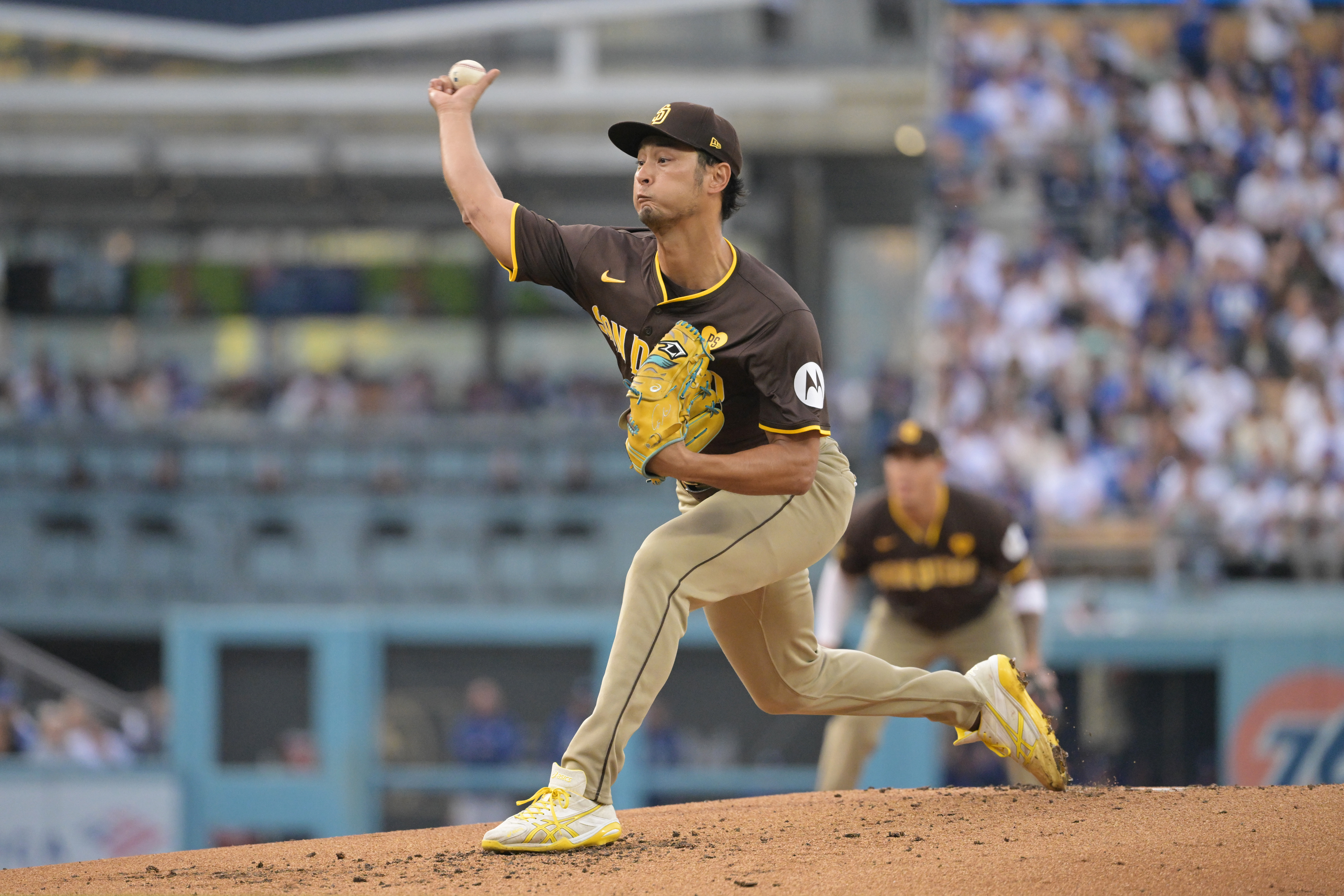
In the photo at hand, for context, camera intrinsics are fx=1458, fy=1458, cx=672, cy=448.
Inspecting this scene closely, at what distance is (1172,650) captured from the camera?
Result: 11.1 meters

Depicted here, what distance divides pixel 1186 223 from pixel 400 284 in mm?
9145

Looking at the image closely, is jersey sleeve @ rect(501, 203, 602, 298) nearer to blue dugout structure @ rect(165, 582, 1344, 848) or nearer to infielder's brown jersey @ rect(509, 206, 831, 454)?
infielder's brown jersey @ rect(509, 206, 831, 454)

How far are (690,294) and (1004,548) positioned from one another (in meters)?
2.73

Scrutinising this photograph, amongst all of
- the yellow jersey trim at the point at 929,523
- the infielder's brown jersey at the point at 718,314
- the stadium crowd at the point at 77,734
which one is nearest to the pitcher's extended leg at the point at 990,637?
the yellow jersey trim at the point at 929,523

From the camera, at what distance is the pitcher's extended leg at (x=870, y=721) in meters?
5.99

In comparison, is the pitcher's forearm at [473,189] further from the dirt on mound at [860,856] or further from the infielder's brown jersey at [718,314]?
the dirt on mound at [860,856]

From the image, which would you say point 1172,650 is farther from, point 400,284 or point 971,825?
point 400,284

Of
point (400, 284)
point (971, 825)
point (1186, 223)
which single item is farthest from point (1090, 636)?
point (400, 284)

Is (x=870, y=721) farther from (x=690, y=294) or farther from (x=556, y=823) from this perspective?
(x=690, y=294)

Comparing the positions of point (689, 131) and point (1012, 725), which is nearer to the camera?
point (689, 131)

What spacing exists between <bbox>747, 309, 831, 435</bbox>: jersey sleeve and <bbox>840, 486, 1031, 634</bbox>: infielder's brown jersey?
7.83 feet

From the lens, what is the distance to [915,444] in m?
5.98

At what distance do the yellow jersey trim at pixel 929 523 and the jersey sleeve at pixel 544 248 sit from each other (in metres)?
2.59

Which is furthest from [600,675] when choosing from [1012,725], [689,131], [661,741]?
[689,131]
